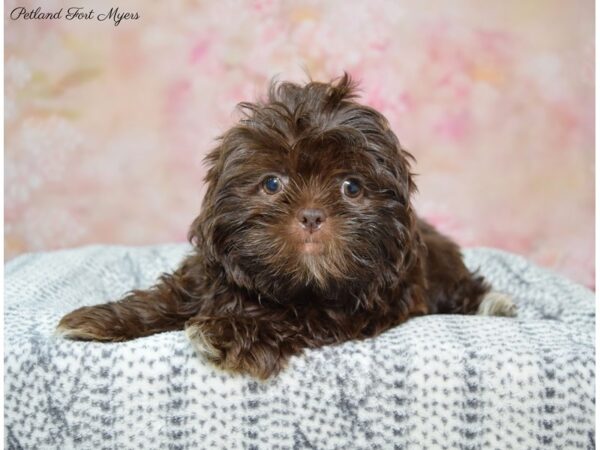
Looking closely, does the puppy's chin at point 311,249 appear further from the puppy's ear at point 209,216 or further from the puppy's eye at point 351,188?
the puppy's ear at point 209,216

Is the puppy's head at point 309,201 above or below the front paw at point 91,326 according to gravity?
above

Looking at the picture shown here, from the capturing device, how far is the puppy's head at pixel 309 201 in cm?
267

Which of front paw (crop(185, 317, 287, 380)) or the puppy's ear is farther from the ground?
the puppy's ear

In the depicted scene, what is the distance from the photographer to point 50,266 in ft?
14.2

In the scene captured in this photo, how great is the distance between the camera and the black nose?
264cm

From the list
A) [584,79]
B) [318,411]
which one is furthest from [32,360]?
[584,79]

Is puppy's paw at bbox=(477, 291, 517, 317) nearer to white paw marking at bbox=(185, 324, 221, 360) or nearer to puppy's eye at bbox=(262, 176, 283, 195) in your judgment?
puppy's eye at bbox=(262, 176, 283, 195)

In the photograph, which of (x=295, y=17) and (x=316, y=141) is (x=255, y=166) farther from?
(x=295, y=17)

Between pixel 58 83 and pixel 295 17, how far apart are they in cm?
194

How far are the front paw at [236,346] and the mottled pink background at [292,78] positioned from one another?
3040 mm

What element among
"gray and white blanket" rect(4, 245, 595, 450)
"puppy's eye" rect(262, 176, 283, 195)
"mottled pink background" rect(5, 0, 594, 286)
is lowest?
"gray and white blanket" rect(4, 245, 595, 450)

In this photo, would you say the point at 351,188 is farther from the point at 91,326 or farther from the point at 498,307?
the point at 498,307

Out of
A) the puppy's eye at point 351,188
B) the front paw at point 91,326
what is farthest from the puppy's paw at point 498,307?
the front paw at point 91,326

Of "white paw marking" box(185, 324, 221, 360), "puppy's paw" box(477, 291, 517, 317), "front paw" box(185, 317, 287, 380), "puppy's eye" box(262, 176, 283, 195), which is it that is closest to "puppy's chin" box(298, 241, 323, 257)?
"puppy's eye" box(262, 176, 283, 195)
